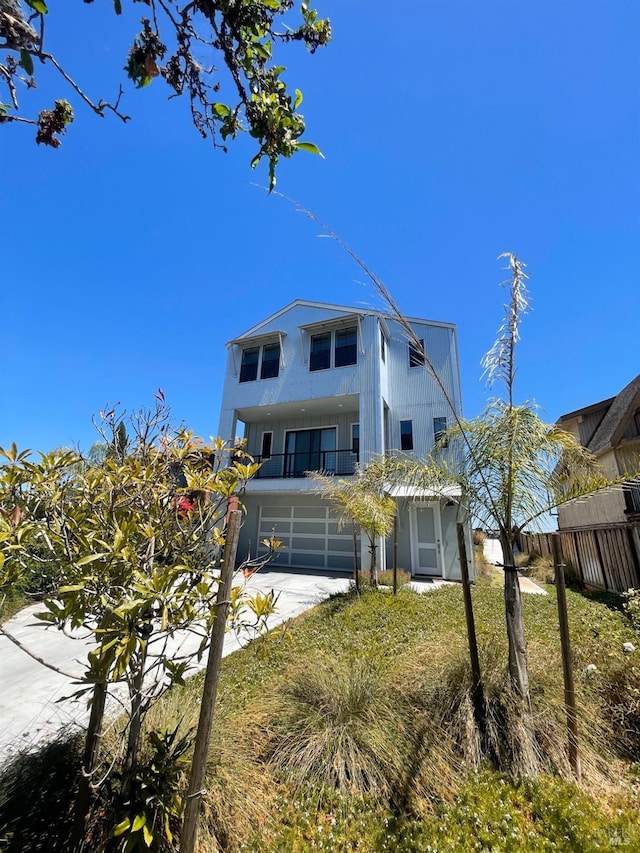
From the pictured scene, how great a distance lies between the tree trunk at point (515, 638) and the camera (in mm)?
3266

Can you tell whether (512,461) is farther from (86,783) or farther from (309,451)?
(309,451)

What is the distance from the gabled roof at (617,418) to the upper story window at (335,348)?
10.1 meters

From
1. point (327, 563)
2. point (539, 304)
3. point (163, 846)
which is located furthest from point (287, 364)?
point (163, 846)

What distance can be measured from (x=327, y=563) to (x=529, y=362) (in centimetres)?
1316

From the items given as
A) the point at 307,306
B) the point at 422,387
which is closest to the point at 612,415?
the point at 422,387

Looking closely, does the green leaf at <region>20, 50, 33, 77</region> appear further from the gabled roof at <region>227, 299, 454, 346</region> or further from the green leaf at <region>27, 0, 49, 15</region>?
the gabled roof at <region>227, 299, 454, 346</region>

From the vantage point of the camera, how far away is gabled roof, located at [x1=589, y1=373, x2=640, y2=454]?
1189 centimetres

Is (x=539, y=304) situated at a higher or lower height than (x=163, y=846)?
higher

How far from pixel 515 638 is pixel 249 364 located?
52.3 feet

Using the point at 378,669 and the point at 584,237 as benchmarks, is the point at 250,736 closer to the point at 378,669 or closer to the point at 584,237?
the point at 378,669

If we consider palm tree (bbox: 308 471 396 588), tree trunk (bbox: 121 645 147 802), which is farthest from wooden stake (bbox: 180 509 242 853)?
palm tree (bbox: 308 471 396 588)

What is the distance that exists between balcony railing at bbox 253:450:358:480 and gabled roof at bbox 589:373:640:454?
969 cm

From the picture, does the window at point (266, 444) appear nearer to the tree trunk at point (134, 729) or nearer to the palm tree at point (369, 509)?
the palm tree at point (369, 509)

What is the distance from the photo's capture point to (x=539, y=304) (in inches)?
159
